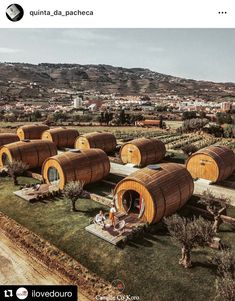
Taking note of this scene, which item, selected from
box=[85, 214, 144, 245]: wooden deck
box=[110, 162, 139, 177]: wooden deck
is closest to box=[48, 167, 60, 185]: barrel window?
box=[110, 162, 139, 177]: wooden deck

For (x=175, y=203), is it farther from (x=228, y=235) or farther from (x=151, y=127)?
(x=151, y=127)

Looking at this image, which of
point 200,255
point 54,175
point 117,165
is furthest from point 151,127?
point 200,255

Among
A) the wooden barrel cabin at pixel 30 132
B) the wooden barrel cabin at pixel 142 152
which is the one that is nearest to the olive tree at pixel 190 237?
the wooden barrel cabin at pixel 142 152

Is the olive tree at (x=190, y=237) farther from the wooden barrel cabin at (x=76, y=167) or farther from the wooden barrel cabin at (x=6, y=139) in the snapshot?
the wooden barrel cabin at (x=6, y=139)

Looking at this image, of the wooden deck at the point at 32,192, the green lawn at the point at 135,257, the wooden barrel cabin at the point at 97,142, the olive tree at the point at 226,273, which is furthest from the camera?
the wooden barrel cabin at the point at 97,142
